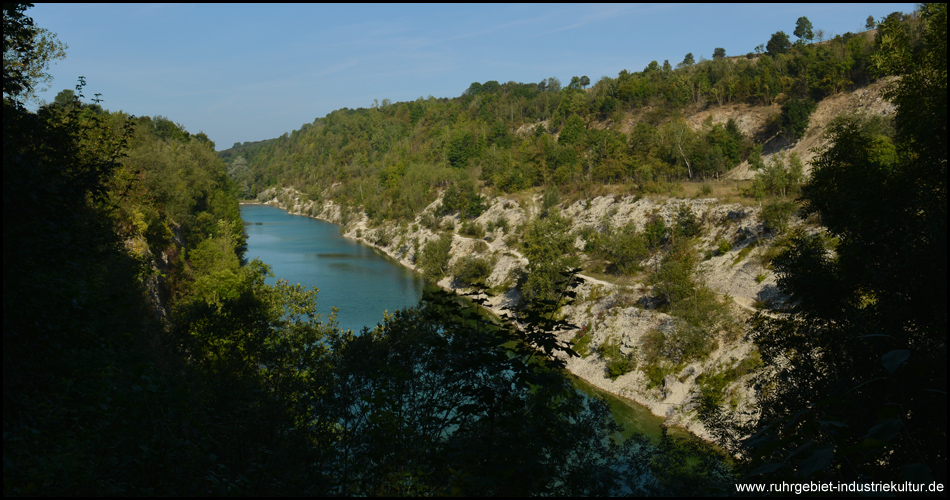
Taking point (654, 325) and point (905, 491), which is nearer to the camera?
point (905, 491)

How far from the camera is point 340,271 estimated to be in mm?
56094

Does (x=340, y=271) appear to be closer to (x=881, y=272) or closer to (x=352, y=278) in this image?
(x=352, y=278)

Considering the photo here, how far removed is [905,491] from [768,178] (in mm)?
39052

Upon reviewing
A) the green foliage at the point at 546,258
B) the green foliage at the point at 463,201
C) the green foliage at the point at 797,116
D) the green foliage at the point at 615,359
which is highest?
the green foliage at the point at 797,116

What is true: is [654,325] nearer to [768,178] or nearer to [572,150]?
[768,178]

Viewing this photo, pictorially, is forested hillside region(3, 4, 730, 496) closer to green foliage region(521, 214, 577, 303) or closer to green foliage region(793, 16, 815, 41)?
green foliage region(521, 214, 577, 303)

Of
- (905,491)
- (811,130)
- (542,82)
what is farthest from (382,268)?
(542,82)

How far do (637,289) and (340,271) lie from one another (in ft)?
107

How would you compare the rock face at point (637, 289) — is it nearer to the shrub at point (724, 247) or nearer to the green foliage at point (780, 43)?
the shrub at point (724, 247)

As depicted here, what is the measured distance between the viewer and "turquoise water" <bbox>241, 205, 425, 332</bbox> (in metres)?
41.9

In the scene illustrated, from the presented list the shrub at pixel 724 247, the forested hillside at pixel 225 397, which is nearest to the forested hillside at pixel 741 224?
the shrub at pixel 724 247

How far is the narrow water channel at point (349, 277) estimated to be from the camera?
26.1 metres

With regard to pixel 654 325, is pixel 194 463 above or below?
above

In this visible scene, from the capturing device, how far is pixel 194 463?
6.66 metres
